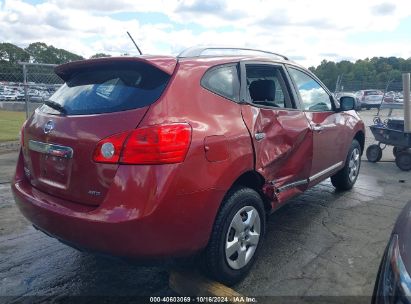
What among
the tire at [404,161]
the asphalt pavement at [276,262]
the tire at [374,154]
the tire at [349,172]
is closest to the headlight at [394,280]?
the asphalt pavement at [276,262]

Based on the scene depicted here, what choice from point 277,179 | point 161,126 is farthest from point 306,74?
point 161,126

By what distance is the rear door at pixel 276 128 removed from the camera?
10.4 feet

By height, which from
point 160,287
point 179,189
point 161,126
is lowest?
point 160,287

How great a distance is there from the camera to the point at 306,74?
444 centimetres

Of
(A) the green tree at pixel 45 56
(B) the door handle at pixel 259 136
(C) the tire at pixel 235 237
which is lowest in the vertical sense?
(C) the tire at pixel 235 237

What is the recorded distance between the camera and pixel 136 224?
7.61 ft

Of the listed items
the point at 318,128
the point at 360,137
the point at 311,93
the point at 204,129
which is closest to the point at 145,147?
the point at 204,129

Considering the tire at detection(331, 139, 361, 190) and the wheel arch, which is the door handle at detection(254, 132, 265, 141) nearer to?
the tire at detection(331, 139, 361, 190)

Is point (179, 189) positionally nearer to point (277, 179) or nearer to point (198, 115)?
point (198, 115)

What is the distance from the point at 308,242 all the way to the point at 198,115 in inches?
76.9

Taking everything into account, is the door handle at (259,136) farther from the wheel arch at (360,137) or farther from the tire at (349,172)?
the wheel arch at (360,137)

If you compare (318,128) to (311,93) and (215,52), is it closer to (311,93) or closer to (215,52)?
(311,93)

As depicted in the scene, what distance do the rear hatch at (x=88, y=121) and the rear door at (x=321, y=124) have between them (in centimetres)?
193

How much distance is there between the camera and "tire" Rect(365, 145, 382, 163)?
7.82 metres
